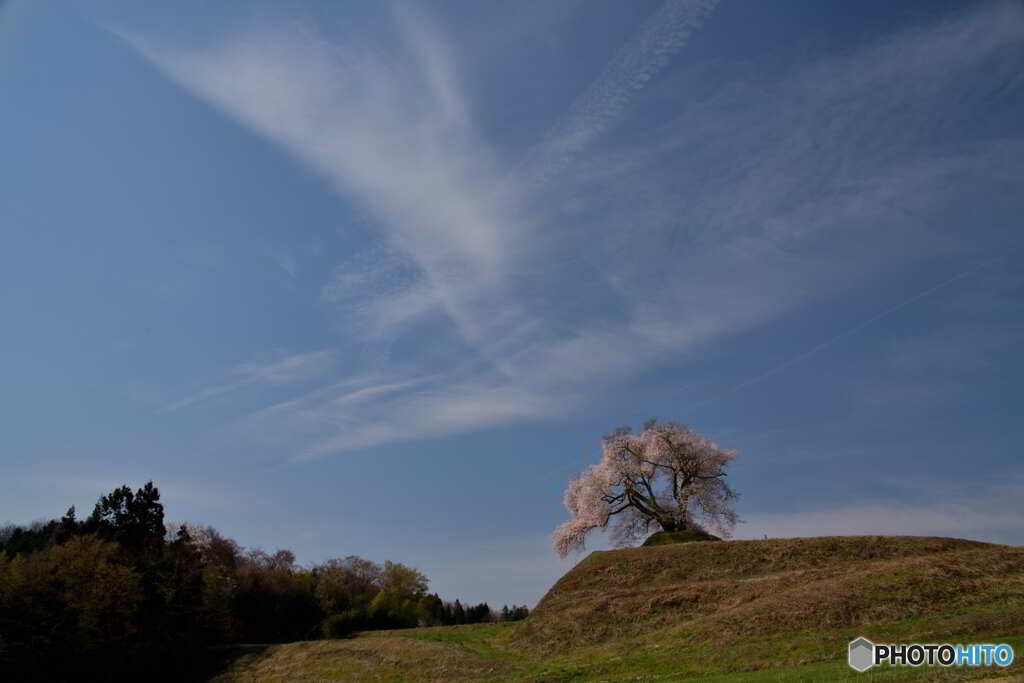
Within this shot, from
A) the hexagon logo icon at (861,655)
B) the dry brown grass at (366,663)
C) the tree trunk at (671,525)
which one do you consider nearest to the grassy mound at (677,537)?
the tree trunk at (671,525)

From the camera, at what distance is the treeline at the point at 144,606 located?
38500 mm

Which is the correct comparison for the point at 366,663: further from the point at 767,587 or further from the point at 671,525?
the point at 671,525

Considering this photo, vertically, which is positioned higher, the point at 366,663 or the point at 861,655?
the point at 861,655

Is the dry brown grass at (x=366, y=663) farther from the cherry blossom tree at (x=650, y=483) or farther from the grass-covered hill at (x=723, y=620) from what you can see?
the cherry blossom tree at (x=650, y=483)

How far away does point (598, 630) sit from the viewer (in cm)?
3678

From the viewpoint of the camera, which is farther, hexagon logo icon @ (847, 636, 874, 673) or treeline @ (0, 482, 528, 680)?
treeline @ (0, 482, 528, 680)

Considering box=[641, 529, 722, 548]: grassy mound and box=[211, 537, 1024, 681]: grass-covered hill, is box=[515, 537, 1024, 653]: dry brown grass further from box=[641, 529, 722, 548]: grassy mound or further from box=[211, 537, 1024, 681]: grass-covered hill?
box=[641, 529, 722, 548]: grassy mound

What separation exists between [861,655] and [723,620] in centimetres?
797

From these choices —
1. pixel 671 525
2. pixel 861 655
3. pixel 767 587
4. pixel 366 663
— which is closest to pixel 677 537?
pixel 671 525

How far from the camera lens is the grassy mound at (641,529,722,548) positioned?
50.5m

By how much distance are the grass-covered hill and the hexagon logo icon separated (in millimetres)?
418

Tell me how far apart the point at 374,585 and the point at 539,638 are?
43829 millimetres

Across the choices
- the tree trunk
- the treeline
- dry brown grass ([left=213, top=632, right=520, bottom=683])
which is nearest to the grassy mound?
the tree trunk

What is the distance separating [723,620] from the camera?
31.7m
